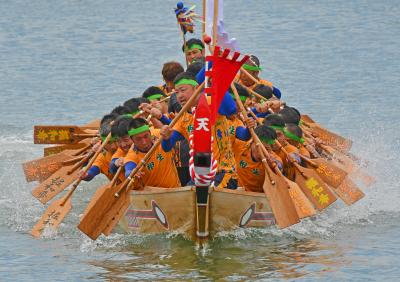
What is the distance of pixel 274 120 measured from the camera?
1250cm

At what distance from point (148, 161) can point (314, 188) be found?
182 cm

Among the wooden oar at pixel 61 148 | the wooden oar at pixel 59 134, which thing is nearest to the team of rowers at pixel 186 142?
the wooden oar at pixel 61 148

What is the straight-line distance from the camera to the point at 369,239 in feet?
40.8

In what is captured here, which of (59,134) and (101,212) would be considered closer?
(101,212)

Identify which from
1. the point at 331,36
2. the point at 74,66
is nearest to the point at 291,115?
the point at 74,66

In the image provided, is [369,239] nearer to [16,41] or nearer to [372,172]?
[372,172]

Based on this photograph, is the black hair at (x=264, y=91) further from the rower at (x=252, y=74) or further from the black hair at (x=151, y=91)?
the black hair at (x=151, y=91)

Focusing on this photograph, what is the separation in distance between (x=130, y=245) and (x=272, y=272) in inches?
64.0

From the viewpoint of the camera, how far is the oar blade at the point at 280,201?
11000 millimetres

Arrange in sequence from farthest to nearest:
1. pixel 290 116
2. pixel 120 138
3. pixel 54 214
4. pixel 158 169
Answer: pixel 290 116, pixel 54 214, pixel 120 138, pixel 158 169

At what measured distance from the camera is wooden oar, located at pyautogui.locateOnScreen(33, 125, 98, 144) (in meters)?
14.8

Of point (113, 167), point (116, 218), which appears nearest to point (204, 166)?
point (116, 218)

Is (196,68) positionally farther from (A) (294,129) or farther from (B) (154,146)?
(B) (154,146)

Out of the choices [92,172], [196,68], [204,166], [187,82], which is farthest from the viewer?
[196,68]
